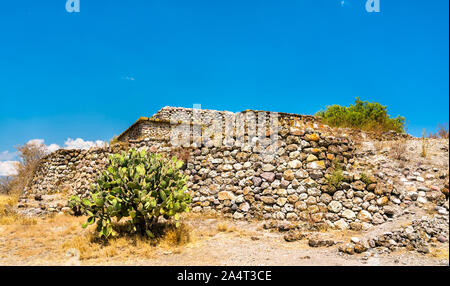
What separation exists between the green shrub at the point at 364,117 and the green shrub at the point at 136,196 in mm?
10527

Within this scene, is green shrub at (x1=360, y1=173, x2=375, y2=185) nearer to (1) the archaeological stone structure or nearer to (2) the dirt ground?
(1) the archaeological stone structure

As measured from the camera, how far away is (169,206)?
6891 mm

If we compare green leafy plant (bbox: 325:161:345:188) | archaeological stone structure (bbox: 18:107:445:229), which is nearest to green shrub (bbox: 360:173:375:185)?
archaeological stone structure (bbox: 18:107:445:229)

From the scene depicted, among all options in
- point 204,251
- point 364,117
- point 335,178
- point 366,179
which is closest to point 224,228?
point 204,251

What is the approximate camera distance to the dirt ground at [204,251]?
5.40 meters

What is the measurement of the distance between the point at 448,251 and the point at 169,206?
577 cm

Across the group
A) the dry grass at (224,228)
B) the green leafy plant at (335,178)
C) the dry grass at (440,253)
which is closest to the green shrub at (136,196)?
the dry grass at (224,228)

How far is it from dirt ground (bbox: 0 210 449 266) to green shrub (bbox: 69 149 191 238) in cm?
58

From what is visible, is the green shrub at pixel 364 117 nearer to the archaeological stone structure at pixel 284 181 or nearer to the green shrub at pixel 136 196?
the archaeological stone structure at pixel 284 181

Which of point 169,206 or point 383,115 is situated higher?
point 383,115

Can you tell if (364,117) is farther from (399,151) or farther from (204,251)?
(204,251)
